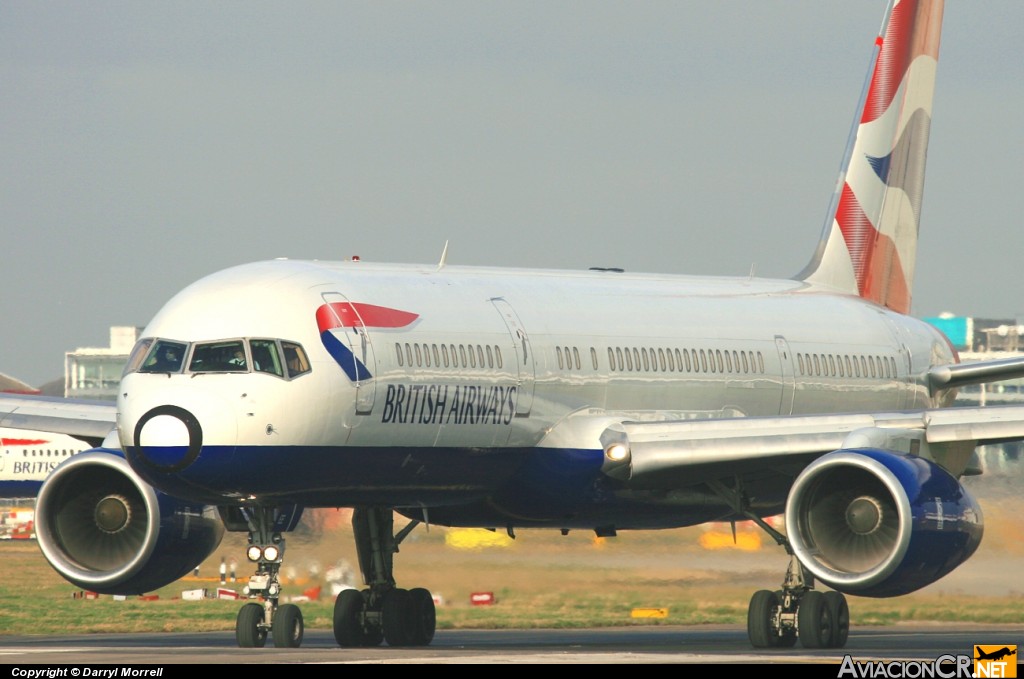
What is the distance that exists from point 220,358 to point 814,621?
372 inches

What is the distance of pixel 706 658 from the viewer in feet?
73.3

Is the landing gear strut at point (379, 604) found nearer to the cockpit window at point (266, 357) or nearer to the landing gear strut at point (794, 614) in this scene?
the landing gear strut at point (794, 614)

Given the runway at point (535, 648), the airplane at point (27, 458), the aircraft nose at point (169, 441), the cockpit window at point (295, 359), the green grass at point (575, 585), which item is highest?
the airplane at point (27, 458)

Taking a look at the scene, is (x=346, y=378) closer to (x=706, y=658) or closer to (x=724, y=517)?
(x=706, y=658)

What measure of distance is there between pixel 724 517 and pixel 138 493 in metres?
8.67

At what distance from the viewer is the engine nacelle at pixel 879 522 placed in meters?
23.5

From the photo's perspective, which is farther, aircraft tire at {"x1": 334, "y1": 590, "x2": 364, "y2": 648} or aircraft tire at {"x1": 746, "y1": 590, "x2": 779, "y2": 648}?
aircraft tire at {"x1": 334, "y1": 590, "x2": 364, "y2": 648}

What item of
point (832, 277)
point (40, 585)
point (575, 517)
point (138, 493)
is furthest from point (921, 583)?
point (40, 585)

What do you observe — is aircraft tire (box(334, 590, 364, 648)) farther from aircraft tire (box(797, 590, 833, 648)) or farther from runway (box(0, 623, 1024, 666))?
aircraft tire (box(797, 590, 833, 648))

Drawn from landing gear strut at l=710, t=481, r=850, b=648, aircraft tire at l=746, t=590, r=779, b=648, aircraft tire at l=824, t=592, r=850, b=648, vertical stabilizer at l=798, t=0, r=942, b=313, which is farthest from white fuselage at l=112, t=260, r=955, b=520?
aircraft tire at l=824, t=592, r=850, b=648

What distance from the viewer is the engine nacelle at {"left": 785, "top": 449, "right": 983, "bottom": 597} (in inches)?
927

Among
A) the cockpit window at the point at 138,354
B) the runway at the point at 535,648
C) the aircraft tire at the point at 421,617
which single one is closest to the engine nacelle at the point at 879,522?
the runway at the point at 535,648

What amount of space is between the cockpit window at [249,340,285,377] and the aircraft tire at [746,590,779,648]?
8.24 meters

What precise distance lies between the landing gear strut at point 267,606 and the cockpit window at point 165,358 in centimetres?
218
